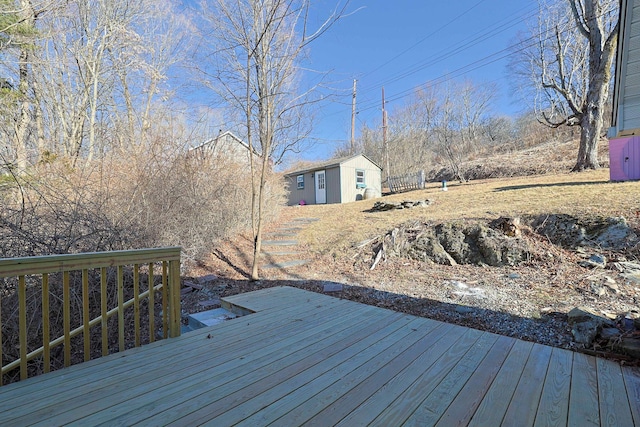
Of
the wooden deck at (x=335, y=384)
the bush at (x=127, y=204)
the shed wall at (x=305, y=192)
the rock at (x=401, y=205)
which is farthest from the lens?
the shed wall at (x=305, y=192)

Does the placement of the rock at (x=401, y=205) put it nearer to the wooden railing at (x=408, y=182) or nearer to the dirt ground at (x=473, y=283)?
the dirt ground at (x=473, y=283)

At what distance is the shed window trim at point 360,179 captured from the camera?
15.9 meters

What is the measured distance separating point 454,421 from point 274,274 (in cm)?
413

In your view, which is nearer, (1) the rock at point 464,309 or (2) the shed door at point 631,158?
(1) the rock at point 464,309

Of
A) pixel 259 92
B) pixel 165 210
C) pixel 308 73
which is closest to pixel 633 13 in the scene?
pixel 308 73

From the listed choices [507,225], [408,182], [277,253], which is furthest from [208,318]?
[408,182]

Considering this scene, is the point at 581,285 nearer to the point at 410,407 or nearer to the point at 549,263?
the point at 549,263

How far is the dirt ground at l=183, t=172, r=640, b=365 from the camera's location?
10.2ft

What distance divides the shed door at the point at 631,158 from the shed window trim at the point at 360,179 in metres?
9.89

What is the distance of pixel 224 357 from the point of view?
82.6 inches

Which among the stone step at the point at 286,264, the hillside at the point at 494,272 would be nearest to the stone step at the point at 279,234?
the hillside at the point at 494,272

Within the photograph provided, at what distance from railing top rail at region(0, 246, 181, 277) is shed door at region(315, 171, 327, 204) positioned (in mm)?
13500

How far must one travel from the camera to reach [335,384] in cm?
175

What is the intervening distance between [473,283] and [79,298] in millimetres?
4922
